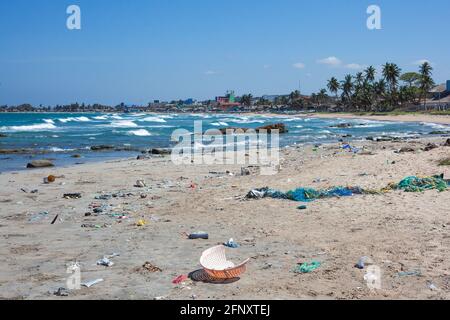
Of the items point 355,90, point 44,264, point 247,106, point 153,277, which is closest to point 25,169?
point 44,264

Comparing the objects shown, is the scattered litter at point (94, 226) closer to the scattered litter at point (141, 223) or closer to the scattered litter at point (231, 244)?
the scattered litter at point (141, 223)

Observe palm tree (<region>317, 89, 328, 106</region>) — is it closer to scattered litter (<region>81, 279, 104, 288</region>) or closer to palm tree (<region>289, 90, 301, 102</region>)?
palm tree (<region>289, 90, 301, 102</region>)

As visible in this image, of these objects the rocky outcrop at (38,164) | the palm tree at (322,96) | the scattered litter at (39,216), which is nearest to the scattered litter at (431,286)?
the scattered litter at (39,216)

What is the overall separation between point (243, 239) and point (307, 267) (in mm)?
1864

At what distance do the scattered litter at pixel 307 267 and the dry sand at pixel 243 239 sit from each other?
0.11 metres

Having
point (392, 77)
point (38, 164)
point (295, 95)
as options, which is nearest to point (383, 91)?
point (392, 77)

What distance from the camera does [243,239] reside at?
8.17m

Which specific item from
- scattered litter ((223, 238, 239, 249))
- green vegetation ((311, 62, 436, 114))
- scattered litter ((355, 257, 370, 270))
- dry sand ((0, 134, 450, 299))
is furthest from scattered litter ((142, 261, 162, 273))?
green vegetation ((311, 62, 436, 114))

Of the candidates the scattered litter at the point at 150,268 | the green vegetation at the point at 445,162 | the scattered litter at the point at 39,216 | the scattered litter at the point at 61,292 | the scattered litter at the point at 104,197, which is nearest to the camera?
the scattered litter at the point at 61,292

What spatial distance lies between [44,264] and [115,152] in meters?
22.2

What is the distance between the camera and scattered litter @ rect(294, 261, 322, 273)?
6.39m

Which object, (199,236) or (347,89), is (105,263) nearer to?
(199,236)

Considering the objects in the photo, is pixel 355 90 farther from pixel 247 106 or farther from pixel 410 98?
pixel 247 106

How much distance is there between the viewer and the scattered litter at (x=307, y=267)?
21.0ft
